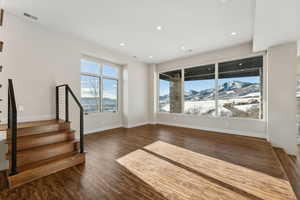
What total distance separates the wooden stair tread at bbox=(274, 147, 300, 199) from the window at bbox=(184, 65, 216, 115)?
2204mm

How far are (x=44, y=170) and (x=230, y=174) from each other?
3079 millimetres

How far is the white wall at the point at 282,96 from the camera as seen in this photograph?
331 cm

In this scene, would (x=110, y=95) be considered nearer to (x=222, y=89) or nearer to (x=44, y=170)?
(x=44, y=170)

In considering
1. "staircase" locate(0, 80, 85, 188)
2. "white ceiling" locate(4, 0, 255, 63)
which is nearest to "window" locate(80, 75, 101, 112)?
"white ceiling" locate(4, 0, 255, 63)

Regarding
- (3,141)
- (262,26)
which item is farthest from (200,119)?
(3,141)

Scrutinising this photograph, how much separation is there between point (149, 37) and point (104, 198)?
3.92m

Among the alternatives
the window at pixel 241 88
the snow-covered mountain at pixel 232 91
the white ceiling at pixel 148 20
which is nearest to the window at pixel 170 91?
the snow-covered mountain at pixel 232 91

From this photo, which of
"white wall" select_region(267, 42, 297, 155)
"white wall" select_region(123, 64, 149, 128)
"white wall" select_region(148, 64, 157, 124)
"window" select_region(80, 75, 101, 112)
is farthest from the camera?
"white wall" select_region(148, 64, 157, 124)

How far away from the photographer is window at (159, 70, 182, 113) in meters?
6.11

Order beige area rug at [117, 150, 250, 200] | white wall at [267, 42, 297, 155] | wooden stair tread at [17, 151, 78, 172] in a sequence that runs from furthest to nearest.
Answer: white wall at [267, 42, 297, 155] < wooden stair tread at [17, 151, 78, 172] < beige area rug at [117, 150, 250, 200]

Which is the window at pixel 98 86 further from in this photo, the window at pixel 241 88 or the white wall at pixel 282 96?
the white wall at pixel 282 96

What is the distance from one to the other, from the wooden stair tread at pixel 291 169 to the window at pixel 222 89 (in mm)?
1365

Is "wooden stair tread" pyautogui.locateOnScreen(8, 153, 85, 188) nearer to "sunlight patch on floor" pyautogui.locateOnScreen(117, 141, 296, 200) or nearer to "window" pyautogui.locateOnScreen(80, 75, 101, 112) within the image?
"sunlight patch on floor" pyautogui.locateOnScreen(117, 141, 296, 200)

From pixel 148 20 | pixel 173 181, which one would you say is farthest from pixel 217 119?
pixel 148 20
